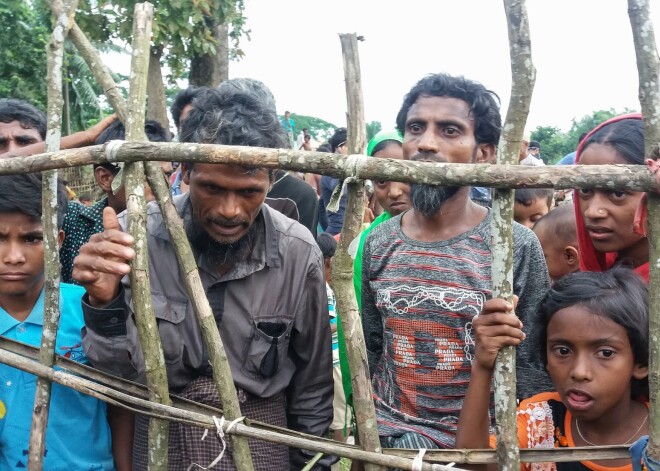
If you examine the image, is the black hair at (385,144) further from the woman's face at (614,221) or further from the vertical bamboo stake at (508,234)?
the vertical bamboo stake at (508,234)

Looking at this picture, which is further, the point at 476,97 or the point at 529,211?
the point at 529,211

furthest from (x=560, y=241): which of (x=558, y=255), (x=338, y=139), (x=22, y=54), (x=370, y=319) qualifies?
(x=22, y=54)

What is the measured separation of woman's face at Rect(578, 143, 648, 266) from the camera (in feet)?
6.88

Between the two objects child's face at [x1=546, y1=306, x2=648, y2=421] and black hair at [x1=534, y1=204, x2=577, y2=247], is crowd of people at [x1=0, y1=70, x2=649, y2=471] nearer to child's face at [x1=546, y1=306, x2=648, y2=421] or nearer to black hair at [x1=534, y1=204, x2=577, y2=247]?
child's face at [x1=546, y1=306, x2=648, y2=421]

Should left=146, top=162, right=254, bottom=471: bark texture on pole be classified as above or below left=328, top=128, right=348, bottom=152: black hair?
below

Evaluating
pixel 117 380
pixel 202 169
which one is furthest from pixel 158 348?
pixel 202 169

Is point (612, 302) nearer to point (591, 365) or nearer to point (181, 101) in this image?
point (591, 365)

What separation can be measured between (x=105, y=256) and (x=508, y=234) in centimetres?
97

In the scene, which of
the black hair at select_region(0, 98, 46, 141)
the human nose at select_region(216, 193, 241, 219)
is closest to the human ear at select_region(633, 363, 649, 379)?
the human nose at select_region(216, 193, 241, 219)

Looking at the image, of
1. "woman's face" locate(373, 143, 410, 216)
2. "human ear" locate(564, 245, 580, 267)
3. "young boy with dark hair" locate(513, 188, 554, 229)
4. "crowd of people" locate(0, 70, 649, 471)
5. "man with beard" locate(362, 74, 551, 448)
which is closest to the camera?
"crowd of people" locate(0, 70, 649, 471)

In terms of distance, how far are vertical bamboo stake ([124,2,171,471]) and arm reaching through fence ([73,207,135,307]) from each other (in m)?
0.04

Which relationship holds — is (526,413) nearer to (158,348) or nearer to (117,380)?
(158,348)

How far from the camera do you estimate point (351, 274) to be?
1.60 metres

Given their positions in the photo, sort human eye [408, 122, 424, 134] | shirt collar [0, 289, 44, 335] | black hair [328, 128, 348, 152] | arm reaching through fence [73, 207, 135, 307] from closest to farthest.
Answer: arm reaching through fence [73, 207, 135, 307] → shirt collar [0, 289, 44, 335] → human eye [408, 122, 424, 134] → black hair [328, 128, 348, 152]
